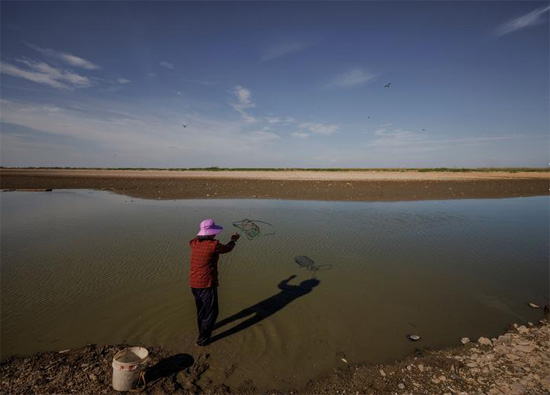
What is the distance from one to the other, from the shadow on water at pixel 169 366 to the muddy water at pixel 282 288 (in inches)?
7.4

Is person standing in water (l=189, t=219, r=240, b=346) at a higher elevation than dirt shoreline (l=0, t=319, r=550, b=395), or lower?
higher

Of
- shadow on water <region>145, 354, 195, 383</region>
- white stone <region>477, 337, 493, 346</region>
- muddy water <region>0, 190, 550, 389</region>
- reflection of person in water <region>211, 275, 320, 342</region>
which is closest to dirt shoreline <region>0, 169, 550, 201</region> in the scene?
muddy water <region>0, 190, 550, 389</region>

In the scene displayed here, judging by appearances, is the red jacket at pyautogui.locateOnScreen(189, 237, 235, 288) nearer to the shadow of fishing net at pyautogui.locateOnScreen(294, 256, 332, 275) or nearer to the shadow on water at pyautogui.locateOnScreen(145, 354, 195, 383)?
the shadow on water at pyautogui.locateOnScreen(145, 354, 195, 383)

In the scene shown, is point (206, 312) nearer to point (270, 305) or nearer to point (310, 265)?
point (270, 305)

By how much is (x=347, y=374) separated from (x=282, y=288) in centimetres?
314

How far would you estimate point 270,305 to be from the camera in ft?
22.4

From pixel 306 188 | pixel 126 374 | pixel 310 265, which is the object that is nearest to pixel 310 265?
pixel 310 265

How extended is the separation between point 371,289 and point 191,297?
15.0 ft

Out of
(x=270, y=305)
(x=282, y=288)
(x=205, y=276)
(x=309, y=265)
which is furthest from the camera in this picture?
(x=309, y=265)

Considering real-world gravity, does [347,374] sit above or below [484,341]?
below

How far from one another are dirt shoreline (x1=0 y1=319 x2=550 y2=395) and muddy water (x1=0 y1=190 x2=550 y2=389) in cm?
24

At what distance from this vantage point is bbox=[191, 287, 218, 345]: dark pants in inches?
210

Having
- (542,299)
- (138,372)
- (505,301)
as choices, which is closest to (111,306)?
(138,372)

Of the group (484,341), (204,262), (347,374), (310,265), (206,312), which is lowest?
(347,374)
